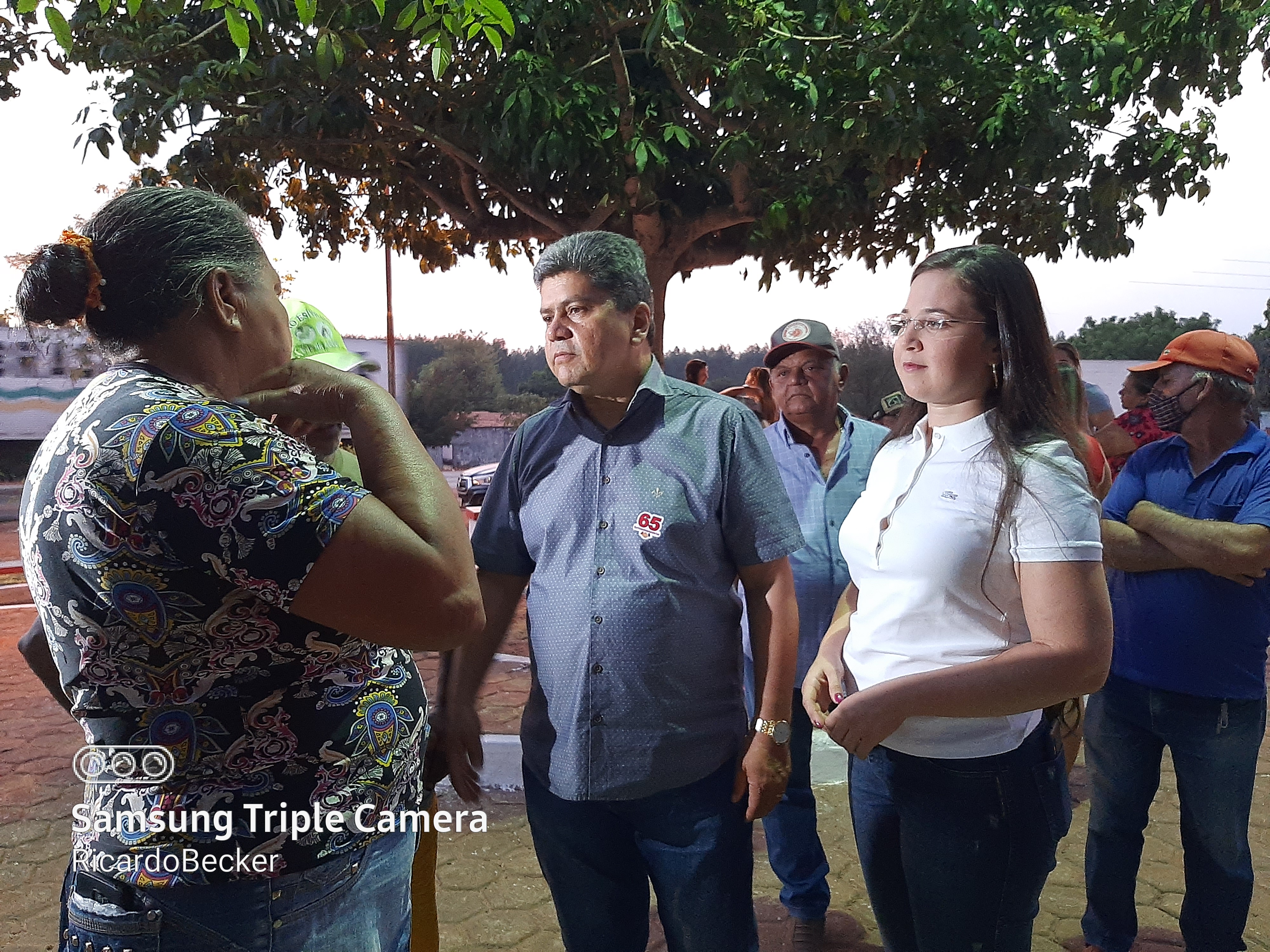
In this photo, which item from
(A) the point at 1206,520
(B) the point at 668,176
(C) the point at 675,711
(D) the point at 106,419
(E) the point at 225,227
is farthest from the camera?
(B) the point at 668,176

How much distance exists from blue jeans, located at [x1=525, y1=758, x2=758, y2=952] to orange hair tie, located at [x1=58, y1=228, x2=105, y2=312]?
1.37 metres

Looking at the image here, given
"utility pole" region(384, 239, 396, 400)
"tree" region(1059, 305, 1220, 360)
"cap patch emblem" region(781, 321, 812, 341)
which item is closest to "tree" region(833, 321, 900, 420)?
"cap patch emblem" region(781, 321, 812, 341)

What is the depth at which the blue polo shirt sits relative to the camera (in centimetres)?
244

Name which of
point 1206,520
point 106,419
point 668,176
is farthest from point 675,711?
point 668,176

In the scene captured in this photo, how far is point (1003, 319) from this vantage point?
172cm

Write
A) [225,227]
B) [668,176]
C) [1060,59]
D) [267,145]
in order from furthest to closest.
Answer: [668,176] < [267,145] < [1060,59] < [225,227]

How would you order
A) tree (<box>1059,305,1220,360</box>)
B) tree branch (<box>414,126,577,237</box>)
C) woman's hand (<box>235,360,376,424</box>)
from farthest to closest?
tree (<box>1059,305,1220,360</box>) → tree branch (<box>414,126,577,237</box>) → woman's hand (<box>235,360,376,424</box>)

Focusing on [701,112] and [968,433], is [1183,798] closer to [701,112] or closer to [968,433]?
[968,433]

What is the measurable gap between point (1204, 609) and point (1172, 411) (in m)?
0.57

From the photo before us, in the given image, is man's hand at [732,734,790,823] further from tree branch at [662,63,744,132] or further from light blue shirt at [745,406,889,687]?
tree branch at [662,63,744,132]

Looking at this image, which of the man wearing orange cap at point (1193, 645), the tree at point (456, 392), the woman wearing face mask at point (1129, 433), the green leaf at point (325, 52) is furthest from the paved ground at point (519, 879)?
the tree at point (456, 392)

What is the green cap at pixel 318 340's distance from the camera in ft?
7.86

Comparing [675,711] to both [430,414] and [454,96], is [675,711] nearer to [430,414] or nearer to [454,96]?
[454,96]

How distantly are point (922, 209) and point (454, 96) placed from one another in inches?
180
